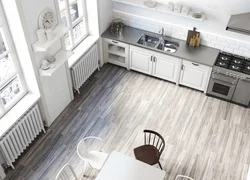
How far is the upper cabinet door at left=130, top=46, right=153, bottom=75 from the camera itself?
7235 millimetres

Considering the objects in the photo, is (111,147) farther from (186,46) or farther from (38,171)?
(186,46)

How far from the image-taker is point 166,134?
630cm

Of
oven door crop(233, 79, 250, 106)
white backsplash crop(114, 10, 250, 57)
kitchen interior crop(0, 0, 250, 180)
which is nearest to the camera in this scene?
kitchen interior crop(0, 0, 250, 180)

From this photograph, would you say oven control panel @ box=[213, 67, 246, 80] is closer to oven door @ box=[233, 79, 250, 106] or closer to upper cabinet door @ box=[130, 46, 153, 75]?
oven door @ box=[233, 79, 250, 106]

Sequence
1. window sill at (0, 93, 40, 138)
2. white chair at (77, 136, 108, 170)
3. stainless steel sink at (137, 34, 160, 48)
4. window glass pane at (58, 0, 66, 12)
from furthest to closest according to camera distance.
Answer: stainless steel sink at (137, 34, 160, 48) → window glass pane at (58, 0, 66, 12) → window sill at (0, 93, 40, 138) → white chair at (77, 136, 108, 170)

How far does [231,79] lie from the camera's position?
21.5 ft

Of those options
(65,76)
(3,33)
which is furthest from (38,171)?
(3,33)

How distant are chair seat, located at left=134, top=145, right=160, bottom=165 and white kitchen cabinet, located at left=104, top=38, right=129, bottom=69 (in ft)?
8.93

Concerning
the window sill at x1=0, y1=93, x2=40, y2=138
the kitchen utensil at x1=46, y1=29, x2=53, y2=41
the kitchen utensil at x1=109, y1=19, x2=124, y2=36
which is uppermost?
the kitchen utensil at x1=46, y1=29, x2=53, y2=41

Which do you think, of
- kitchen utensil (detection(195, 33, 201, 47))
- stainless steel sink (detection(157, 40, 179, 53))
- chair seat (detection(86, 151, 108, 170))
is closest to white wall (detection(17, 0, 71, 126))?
chair seat (detection(86, 151, 108, 170))

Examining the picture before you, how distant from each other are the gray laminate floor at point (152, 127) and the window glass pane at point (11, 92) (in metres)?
1.07

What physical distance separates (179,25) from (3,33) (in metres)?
3.92

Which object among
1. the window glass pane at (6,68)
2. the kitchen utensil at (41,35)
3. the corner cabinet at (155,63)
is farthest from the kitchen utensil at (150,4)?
the window glass pane at (6,68)

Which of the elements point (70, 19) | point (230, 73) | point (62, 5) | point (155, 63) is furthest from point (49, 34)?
point (230, 73)
